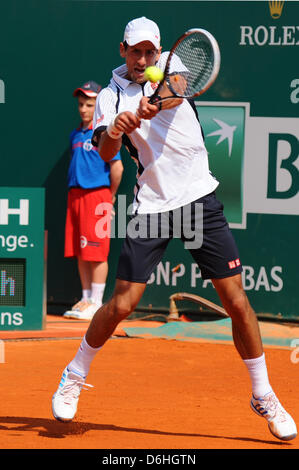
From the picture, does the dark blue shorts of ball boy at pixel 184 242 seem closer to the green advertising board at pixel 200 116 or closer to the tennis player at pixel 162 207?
the tennis player at pixel 162 207

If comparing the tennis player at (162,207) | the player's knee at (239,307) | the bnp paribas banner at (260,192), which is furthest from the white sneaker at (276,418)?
the bnp paribas banner at (260,192)

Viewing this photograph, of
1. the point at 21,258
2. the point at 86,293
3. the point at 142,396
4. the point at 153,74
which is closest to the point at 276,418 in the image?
the point at 142,396

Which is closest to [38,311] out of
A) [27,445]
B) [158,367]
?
[158,367]

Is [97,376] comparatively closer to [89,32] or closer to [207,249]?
[207,249]

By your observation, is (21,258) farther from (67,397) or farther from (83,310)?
(67,397)

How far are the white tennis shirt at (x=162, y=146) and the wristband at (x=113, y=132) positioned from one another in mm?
152

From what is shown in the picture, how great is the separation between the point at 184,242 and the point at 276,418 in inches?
35.6

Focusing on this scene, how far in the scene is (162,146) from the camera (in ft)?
14.0

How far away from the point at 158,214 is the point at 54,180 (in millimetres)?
4189

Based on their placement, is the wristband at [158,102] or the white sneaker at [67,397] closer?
the wristband at [158,102]

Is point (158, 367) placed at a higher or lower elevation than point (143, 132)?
lower

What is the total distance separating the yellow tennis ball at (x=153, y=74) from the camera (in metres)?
4.04

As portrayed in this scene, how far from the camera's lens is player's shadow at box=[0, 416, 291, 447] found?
428cm

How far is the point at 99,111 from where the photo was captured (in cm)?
428
